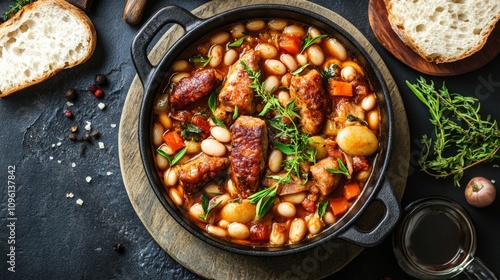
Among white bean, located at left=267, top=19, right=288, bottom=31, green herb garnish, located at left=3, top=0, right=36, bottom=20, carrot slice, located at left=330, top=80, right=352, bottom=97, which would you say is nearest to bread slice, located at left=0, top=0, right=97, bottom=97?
green herb garnish, located at left=3, top=0, right=36, bottom=20

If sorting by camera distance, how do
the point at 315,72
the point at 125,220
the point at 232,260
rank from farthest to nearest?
1. the point at 125,220
2. the point at 232,260
3. the point at 315,72

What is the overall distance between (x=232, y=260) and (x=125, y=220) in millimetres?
791

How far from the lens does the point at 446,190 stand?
3.58 meters

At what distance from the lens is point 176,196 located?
3.26 meters

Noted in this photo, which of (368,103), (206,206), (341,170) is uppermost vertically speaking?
(368,103)

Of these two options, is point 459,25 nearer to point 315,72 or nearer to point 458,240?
point 315,72

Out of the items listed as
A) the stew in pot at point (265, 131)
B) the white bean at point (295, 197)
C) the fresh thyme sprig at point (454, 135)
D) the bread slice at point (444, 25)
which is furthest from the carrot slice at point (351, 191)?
the bread slice at point (444, 25)

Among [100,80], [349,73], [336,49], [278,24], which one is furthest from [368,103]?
[100,80]

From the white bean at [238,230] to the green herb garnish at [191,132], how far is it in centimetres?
53

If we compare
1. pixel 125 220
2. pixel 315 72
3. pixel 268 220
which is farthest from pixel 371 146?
pixel 125 220

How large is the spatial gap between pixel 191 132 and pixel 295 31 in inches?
33.3

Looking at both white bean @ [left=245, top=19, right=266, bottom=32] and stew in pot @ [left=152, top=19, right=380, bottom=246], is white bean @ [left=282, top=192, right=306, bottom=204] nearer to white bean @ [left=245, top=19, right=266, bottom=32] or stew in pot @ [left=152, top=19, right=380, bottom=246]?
stew in pot @ [left=152, top=19, right=380, bottom=246]

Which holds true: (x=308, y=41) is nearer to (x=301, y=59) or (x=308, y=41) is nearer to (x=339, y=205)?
(x=301, y=59)

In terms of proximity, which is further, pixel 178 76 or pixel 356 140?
pixel 178 76
